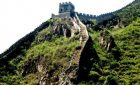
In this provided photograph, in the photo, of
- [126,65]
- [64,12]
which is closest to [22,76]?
[126,65]

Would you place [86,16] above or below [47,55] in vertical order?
below

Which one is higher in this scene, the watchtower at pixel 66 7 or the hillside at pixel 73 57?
A: the watchtower at pixel 66 7

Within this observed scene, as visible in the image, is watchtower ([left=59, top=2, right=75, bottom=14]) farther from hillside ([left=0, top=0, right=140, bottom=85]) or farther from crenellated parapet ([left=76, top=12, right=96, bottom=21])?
hillside ([left=0, top=0, right=140, bottom=85])

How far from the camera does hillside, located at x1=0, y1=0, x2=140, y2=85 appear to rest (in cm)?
4981

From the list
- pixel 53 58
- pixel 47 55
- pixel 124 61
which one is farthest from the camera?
pixel 47 55

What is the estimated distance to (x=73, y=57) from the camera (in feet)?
172

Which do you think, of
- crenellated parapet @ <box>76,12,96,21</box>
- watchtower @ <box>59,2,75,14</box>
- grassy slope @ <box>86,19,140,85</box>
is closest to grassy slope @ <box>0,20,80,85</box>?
grassy slope @ <box>86,19,140,85</box>

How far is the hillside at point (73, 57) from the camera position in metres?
49.8

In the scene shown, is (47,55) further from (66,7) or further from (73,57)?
(66,7)

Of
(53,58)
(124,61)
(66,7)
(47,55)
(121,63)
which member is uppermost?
(66,7)

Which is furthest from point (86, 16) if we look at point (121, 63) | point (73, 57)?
point (73, 57)

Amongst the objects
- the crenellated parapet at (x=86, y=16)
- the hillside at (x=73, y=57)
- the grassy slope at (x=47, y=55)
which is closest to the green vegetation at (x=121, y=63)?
the hillside at (x=73, y=57)

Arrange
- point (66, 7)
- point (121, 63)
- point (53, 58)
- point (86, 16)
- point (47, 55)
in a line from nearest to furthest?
point (121, 63)
point (53, 58)
point (47, 55)
point (66, 7)
point (86, 16)

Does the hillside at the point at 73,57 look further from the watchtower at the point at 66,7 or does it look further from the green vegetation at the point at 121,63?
the watchtower at the point at 66,7
